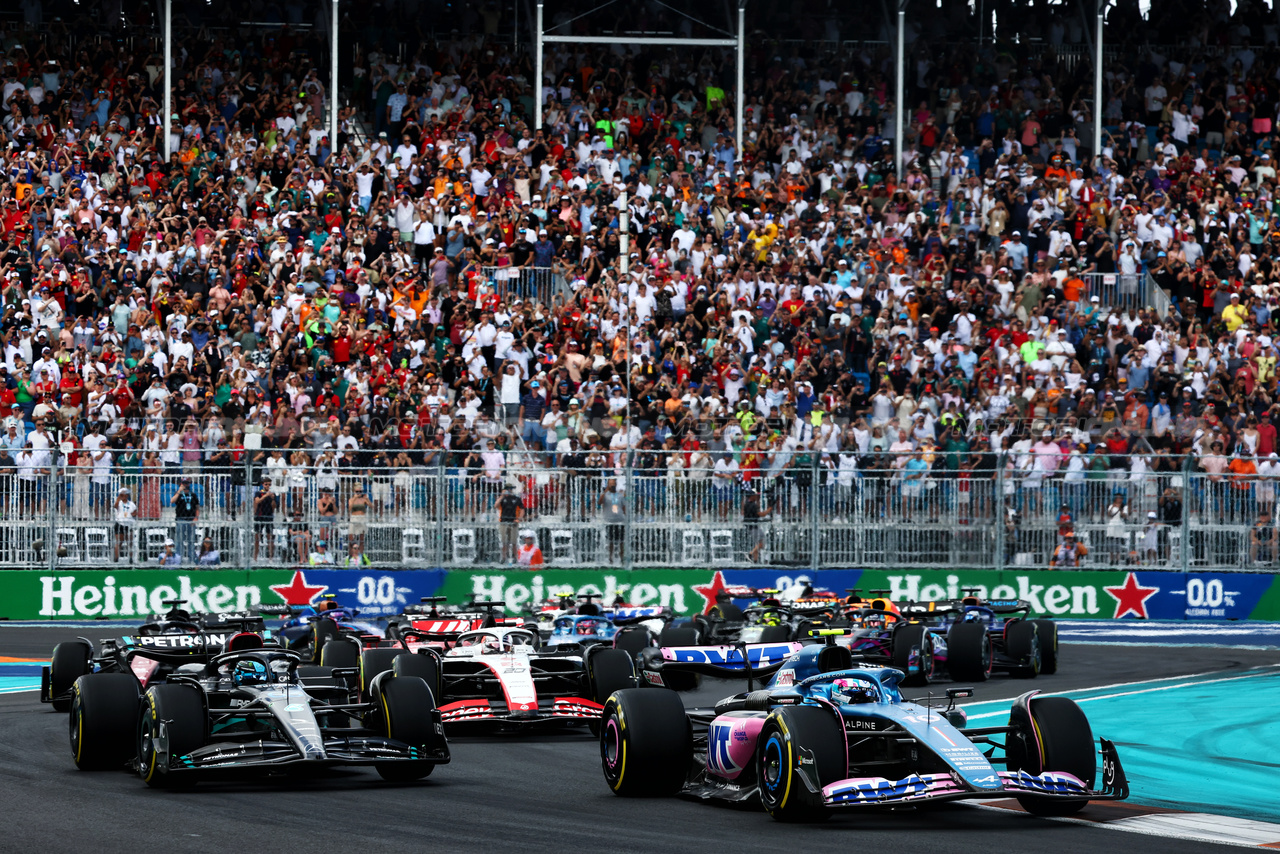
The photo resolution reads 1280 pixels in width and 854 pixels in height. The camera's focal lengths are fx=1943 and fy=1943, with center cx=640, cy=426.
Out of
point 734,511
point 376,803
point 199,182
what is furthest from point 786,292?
point 376,803

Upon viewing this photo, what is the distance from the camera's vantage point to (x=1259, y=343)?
31.1m

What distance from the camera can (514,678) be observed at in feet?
53.3

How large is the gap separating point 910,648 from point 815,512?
797 cm

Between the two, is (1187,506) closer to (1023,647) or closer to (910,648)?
(1023,647)

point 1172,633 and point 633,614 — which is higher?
point 633,614

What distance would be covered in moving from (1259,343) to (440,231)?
13.6 metres

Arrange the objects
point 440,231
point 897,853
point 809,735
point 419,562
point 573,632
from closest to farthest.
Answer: point 897,853 < point 809,735 < point 573,632 < point 419,562 < point 440,231

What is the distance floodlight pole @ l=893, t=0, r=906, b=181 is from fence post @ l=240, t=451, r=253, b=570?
48.0ft

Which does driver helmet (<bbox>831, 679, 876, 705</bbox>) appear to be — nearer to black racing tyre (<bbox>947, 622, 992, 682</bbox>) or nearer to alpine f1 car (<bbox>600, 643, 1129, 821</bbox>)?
alpine f1 car (<bbox>600, 643, 1129, 821</bbox>)

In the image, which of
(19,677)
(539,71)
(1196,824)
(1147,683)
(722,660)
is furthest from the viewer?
(539,71)

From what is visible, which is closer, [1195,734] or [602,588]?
[1195,734]

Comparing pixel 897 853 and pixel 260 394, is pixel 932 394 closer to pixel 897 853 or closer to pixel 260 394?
pixel 260 394

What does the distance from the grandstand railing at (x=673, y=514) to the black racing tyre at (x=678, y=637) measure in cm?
767

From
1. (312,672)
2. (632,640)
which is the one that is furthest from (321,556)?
(312,672)
